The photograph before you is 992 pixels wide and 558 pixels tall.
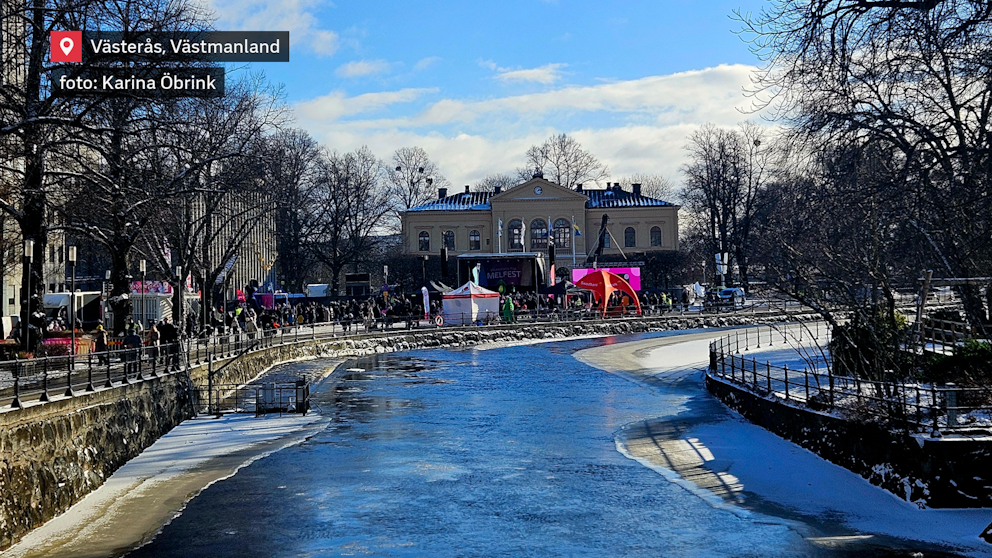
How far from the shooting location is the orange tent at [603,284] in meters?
64.0

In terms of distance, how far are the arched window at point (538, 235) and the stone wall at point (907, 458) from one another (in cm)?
7431

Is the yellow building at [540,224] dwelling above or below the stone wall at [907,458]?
above

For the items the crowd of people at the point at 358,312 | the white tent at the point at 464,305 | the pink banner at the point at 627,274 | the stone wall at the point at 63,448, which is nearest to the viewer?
the stone wall at the point at 63,448

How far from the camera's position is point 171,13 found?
21.2 meters

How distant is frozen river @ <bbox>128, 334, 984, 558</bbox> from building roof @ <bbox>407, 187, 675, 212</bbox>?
6800cm

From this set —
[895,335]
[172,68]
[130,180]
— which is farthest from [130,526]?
[895,335]

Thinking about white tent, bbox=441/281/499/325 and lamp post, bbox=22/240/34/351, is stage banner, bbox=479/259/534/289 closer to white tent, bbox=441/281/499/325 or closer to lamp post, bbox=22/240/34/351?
white tent, bbox=441/281/499/325

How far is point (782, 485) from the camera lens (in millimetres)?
16859

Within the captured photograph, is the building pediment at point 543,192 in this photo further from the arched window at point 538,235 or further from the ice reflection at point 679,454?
the ice reflection at point 679,454

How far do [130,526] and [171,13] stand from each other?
12.3 meters

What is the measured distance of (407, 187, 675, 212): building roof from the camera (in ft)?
311

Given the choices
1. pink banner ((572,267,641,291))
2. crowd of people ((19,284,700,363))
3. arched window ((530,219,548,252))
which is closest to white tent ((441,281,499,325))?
crowd of people ((19,284,700,363))

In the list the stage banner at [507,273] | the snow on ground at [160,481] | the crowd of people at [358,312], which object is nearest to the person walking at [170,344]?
the snow on ground at [160,481]

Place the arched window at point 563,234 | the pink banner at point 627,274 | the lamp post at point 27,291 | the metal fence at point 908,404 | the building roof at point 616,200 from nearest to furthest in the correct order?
the metal fence at point 908,404 < the lamp post at point 27,291 < the pink banner at point 627,274 < the arched window at point 563,234 < the building roof at point 616,200
